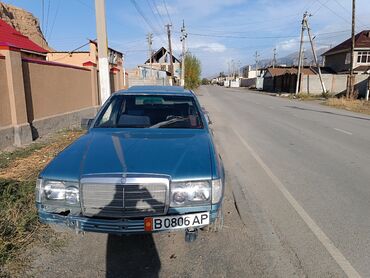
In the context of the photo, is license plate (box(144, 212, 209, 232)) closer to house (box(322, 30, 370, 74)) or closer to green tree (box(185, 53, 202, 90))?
house (box(322, 30, 370, 74))

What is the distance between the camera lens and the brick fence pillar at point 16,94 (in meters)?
7.95

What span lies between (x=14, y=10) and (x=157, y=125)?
44.5 meters

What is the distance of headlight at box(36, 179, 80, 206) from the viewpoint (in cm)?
293

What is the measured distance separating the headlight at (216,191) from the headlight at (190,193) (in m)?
0.04

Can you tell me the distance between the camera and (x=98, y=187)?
112 inches

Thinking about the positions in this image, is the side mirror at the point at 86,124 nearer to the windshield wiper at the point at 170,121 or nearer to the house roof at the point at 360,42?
the windshield wiper at the point at 170,121

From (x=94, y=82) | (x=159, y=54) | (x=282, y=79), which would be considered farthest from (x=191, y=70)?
(x=94, y=82)

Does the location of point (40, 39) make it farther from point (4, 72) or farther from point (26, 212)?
point (26, 212)

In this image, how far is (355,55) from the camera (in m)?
49.2

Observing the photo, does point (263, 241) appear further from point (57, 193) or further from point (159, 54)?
point (159, 54)

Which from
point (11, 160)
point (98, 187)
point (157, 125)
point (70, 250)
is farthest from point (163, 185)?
point (11, 160)

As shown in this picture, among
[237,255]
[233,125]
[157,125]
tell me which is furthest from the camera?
[233,125]

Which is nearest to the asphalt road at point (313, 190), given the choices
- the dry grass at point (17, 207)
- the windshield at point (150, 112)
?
the windshield at point (150, 112)

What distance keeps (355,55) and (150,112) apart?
52.7 metres
